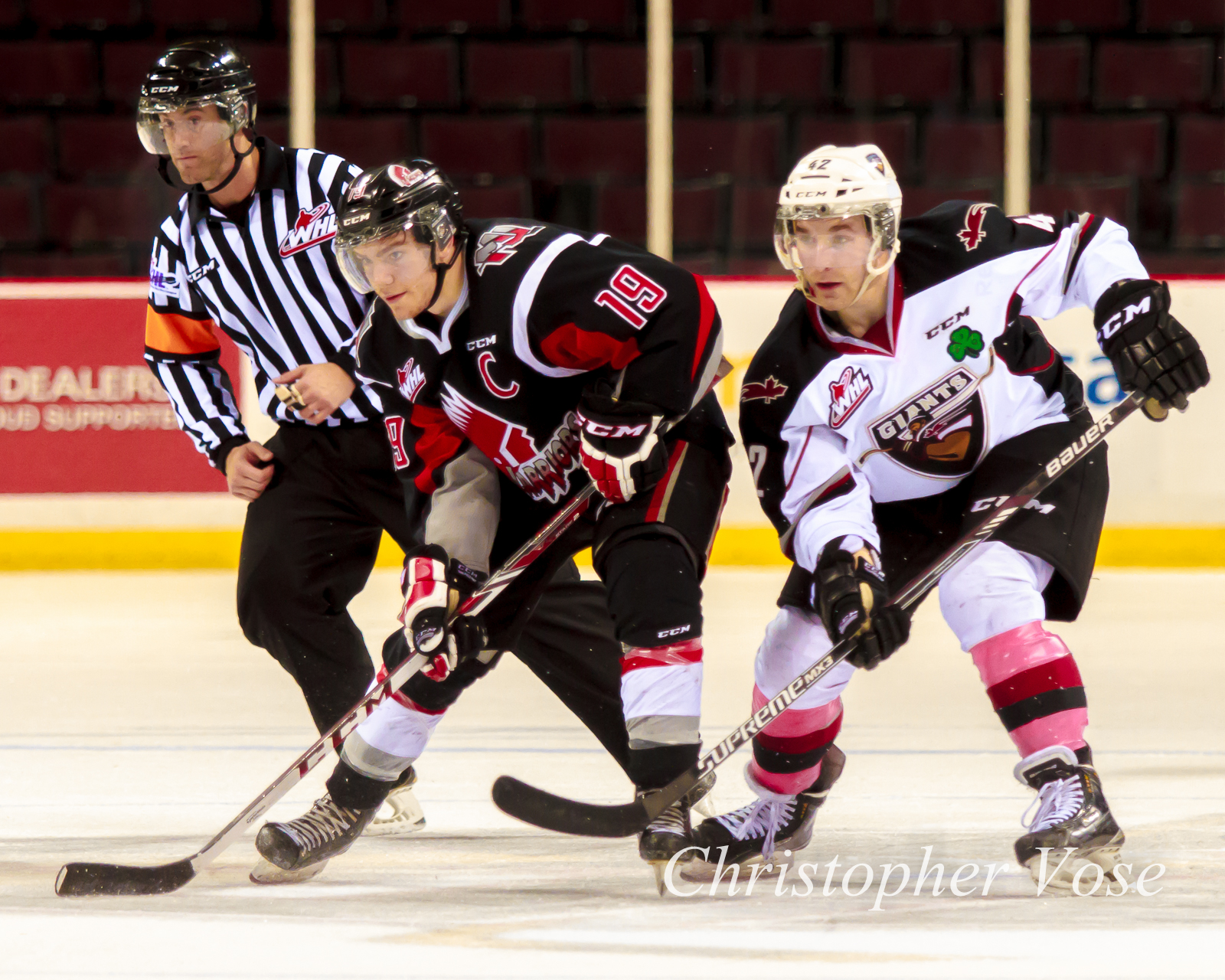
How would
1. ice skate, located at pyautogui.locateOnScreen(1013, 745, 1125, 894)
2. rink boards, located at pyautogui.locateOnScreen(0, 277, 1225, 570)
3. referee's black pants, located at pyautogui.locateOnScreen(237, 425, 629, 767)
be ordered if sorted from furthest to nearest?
rink boards, located at pyautogui.locateOnScreen(0, 277, 1225, 570)
referee's black pants, located at pyautogui.locateOnScreen(237, 425, 629, 767)
ice skate, located at pyautogui.locateOnScreen(1013, 745, 1125, 894)

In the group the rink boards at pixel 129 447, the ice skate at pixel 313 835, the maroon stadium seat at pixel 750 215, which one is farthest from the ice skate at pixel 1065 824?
the maroon stadium seat at pixel 750 215

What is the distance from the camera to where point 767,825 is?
234 centimetres

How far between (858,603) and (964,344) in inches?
15.8

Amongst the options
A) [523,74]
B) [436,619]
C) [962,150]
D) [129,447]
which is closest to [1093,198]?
[962,150]

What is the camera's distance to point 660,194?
577cm

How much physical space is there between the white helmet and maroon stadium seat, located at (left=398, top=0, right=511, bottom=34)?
4425 millimetres

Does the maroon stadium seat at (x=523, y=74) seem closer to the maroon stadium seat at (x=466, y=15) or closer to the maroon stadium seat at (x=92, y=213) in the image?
the maroon stadium seat at (x=466, y=15)

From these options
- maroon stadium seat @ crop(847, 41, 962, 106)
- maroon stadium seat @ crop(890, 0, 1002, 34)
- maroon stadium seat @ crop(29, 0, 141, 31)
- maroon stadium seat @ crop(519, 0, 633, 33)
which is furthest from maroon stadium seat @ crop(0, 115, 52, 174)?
maroon stadium seat @ crop(890, 0, 1002, 34)

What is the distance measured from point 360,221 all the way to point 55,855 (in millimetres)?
1006

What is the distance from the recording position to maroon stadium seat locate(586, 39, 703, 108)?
20.8ft

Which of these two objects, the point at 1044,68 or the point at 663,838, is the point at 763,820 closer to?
the point at 663,838

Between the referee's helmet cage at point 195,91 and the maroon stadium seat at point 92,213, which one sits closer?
the referee's helmet cage at point 195,91

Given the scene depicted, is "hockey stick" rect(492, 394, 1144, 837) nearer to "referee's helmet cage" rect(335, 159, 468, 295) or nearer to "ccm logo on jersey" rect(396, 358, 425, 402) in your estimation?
"ccm logo on jersey" rect(396, 358, 425, 402)

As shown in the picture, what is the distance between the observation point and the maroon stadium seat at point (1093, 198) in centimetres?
627
